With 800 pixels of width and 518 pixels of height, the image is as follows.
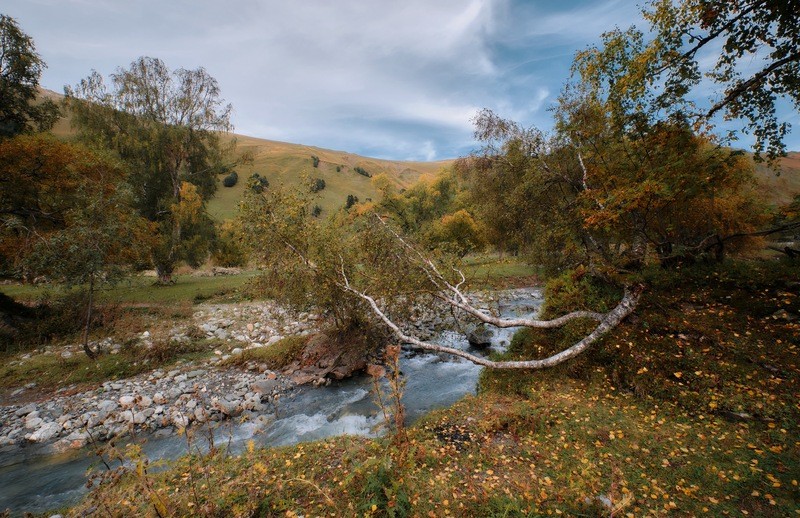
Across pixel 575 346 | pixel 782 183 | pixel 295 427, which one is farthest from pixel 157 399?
pixel 782 183

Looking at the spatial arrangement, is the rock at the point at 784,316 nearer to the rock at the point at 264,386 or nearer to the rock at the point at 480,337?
the rock at the point at 480,337

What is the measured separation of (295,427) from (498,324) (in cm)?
667

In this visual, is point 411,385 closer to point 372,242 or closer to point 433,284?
point 433,284

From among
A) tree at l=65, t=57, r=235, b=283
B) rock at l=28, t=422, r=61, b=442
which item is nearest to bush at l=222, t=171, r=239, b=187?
tree at l=65, t=57, r=235, b=283

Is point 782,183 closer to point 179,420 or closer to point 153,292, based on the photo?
point 179,420

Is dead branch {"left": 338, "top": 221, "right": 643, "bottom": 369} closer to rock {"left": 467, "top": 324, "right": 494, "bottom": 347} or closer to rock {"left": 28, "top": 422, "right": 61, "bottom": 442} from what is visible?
rock {"left": 467, "top": 324, "right": 494, "bottom": 347}

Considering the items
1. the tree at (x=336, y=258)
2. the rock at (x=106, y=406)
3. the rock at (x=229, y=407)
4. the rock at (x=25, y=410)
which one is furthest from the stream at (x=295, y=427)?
the tree at (x=336, y=258)

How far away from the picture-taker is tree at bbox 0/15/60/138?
15273 mm

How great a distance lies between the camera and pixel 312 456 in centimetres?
647

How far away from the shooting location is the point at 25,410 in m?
10.4

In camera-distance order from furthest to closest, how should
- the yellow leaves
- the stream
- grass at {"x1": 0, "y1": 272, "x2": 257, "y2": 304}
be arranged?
the yellow leaves → grass at {"x1": 0, "y1": 272, "x2": 257, "y2": 304} → the stream

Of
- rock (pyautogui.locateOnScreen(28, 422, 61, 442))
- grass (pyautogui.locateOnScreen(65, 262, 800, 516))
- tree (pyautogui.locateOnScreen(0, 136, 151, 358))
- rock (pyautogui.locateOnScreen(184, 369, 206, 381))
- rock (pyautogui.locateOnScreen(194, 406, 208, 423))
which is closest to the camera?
grass (pyautogui.locateOnScreen(65, 262, 800, 516))

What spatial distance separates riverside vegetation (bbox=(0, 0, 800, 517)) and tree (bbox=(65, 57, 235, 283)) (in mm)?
7130

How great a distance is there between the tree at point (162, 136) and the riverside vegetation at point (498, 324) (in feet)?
23.4
